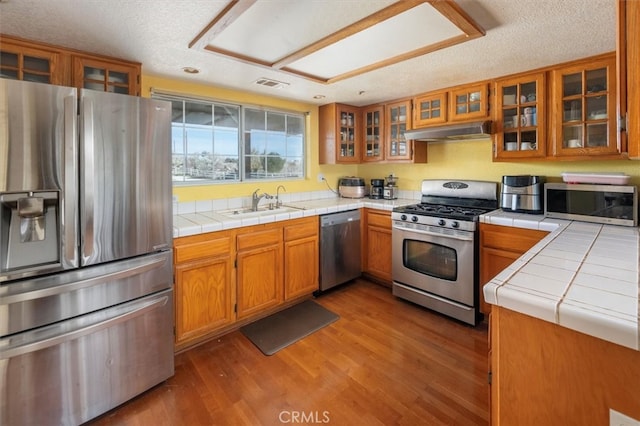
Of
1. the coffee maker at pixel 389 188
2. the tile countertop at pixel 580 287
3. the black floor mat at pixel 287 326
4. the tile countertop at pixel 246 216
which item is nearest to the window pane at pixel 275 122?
the tile countertop at pixel 246 216

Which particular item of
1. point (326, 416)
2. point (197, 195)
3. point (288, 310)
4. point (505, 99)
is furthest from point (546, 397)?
point (197, 195)

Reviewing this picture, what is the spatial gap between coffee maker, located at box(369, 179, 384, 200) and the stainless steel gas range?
Result: 2.30 feet

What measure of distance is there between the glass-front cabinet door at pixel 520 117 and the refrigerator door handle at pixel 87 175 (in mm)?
3041

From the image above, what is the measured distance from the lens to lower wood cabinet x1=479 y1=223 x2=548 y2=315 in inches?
94.5

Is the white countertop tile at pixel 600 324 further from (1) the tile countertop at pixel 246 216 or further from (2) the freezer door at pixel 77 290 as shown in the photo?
(1) the tile countertop at pixel 246 216

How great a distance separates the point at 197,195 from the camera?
9.64 ft

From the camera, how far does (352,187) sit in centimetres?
397

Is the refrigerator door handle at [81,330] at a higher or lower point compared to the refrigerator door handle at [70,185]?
lower

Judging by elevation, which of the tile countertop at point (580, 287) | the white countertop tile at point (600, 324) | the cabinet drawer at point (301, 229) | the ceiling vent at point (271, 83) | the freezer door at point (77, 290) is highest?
the ceiling vent at point (271, 83)

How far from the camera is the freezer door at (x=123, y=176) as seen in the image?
1.63 metres

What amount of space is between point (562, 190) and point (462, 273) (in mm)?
1008

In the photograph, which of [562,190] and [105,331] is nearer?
[105,331]

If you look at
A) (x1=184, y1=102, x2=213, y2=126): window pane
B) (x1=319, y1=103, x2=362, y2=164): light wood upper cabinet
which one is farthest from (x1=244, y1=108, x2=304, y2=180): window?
(x1=184, y1=102, x2=213, y2=126): window pane

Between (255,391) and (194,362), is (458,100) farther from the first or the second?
(194,362)
